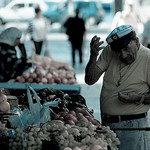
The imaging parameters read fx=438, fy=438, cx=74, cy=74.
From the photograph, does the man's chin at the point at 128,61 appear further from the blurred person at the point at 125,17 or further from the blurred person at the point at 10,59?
the blurred person at the point at 125,17

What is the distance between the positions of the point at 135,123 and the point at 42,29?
951 centimetres

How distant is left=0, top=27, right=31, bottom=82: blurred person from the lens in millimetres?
7461

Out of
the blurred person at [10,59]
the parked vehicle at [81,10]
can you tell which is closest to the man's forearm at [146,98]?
the blurred person at [10,59]

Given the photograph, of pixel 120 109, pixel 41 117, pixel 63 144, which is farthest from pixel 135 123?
pixel 63 144

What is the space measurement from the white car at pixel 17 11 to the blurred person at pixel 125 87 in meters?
25.6

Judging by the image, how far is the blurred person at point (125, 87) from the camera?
389 centimetres

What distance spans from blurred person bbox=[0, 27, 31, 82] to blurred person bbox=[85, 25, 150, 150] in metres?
3.60

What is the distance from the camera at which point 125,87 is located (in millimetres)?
3969

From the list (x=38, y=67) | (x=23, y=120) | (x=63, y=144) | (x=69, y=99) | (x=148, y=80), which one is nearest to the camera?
(x=63, y=144)

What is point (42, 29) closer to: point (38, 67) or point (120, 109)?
point (38, 67)

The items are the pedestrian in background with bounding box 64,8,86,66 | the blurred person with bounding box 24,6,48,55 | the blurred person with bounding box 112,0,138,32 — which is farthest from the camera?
the pedestrian in background with bounding box 64,8,86,66

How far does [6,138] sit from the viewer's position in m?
3.22

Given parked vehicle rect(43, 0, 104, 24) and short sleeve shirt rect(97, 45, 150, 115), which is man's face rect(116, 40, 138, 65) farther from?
parked vehicle rect(43, 0, 104, 24)

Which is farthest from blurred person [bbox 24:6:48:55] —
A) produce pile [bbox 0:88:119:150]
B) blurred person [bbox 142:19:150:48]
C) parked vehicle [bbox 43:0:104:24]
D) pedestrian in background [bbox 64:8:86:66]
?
parked vehicle [bbox 43:0:104:24]
